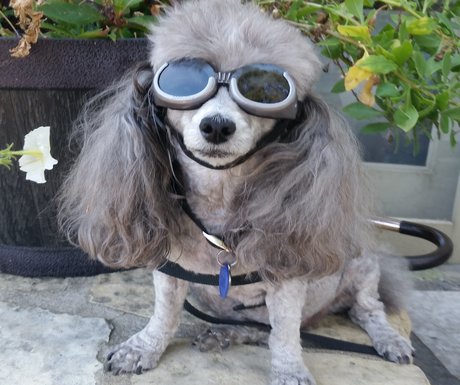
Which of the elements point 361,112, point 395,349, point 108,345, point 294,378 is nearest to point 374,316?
point 395,349

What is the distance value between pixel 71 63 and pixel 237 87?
0.51 m

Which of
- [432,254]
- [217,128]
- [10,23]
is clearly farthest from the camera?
[432,254]

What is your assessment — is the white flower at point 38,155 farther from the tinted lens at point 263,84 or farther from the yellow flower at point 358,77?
the yellow flower at point 358,77

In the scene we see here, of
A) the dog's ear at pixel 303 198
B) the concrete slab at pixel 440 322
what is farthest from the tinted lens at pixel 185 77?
the concrete slab at pixel 440 322

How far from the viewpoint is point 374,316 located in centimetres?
120

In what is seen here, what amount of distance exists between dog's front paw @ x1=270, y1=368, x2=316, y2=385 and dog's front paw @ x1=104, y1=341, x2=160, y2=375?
8.4 inches

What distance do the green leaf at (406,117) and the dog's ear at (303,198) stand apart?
0.10 meters

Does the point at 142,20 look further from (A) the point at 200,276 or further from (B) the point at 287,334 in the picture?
(B) the point at 287,334

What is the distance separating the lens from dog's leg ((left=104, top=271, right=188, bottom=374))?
1010 millimetres

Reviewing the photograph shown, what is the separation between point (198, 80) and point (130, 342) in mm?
509

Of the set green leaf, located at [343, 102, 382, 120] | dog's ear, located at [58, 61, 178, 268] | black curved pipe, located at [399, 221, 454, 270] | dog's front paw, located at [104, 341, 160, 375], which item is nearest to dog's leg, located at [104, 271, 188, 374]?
dog's front paw, located at [104, 341, 160, 375]

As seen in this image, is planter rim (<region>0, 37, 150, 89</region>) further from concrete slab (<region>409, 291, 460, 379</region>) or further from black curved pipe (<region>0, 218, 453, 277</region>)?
concrete slab (<region>409, 291, 460, 379</region>)

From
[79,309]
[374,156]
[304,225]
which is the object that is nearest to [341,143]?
[304,225]

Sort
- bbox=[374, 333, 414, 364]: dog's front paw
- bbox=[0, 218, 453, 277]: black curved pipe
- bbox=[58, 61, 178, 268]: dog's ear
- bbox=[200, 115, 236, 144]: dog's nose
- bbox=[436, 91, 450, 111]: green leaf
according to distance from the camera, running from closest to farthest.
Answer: bbox=[200, 115, 236, 144]: dog's nose < bbox=[58, 61, 178, 268]: dog's ear < bbox=[436, 91, 450, 111]: green leaf < bbox=[374, 333, 414, 364]: dog's front paw < bbox=[0, 218, 453, 277]: black curved pipe
